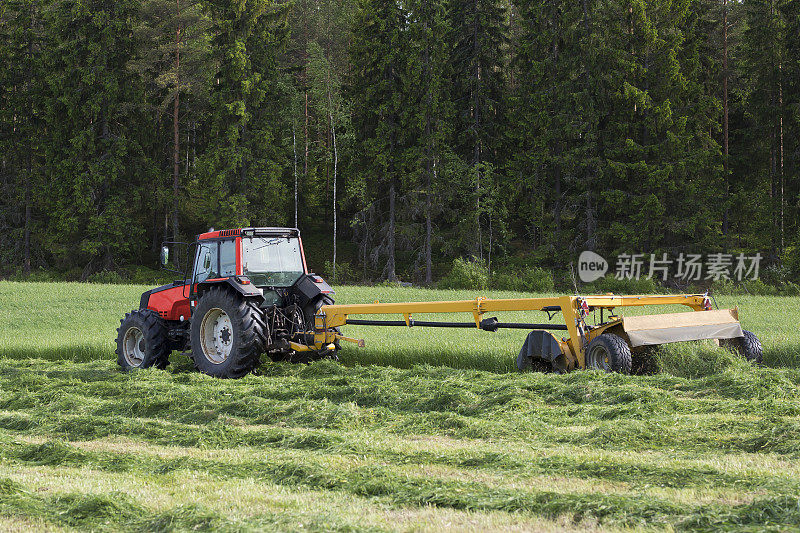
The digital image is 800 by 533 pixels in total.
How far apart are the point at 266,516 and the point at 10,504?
1.72 m

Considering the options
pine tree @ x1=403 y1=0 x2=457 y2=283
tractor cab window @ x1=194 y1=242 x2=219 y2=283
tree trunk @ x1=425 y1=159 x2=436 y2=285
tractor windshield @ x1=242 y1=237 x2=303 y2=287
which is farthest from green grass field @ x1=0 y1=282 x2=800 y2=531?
pine tree @ x1=403 y1=0 x2=457 y2=283

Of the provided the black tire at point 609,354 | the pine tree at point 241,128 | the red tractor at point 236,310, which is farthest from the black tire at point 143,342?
the pine tree at point 241,128

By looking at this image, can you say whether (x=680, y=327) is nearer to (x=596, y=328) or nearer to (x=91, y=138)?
(x=596, y=328)

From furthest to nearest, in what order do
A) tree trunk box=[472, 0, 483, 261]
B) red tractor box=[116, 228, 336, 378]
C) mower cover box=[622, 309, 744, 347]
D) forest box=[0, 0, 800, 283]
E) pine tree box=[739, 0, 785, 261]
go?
1. tree trunk box=[472, 0, 483, 261]
2. forest box=[0, 0, 800, 283]
3. pine tree box=[739, 0, 785, 261]
4. red tractor box=[116, 228, 336, 378]
5. mower cover box=[622, 309, 744, 347]

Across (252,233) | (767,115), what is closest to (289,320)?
(252,233)

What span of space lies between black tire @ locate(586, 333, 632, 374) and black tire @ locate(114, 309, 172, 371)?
6.19 meters

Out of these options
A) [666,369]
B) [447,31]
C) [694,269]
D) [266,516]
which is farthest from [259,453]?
[447,31]

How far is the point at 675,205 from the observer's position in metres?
31.3

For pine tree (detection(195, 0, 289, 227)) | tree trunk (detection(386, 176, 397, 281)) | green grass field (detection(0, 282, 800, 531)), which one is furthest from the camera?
pine tree (detection(195, 0, 289, 227))

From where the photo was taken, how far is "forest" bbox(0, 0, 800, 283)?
3139 cm

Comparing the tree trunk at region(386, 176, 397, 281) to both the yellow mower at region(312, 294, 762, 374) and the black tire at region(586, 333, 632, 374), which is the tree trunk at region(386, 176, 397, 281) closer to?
the yellow mower at region(312, 294, 762, 374)

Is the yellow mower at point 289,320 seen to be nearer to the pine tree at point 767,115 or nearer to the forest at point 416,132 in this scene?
the forest at point 416,132

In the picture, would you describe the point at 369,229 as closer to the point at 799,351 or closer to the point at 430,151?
the point at 430,151

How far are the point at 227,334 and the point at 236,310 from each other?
62cm
